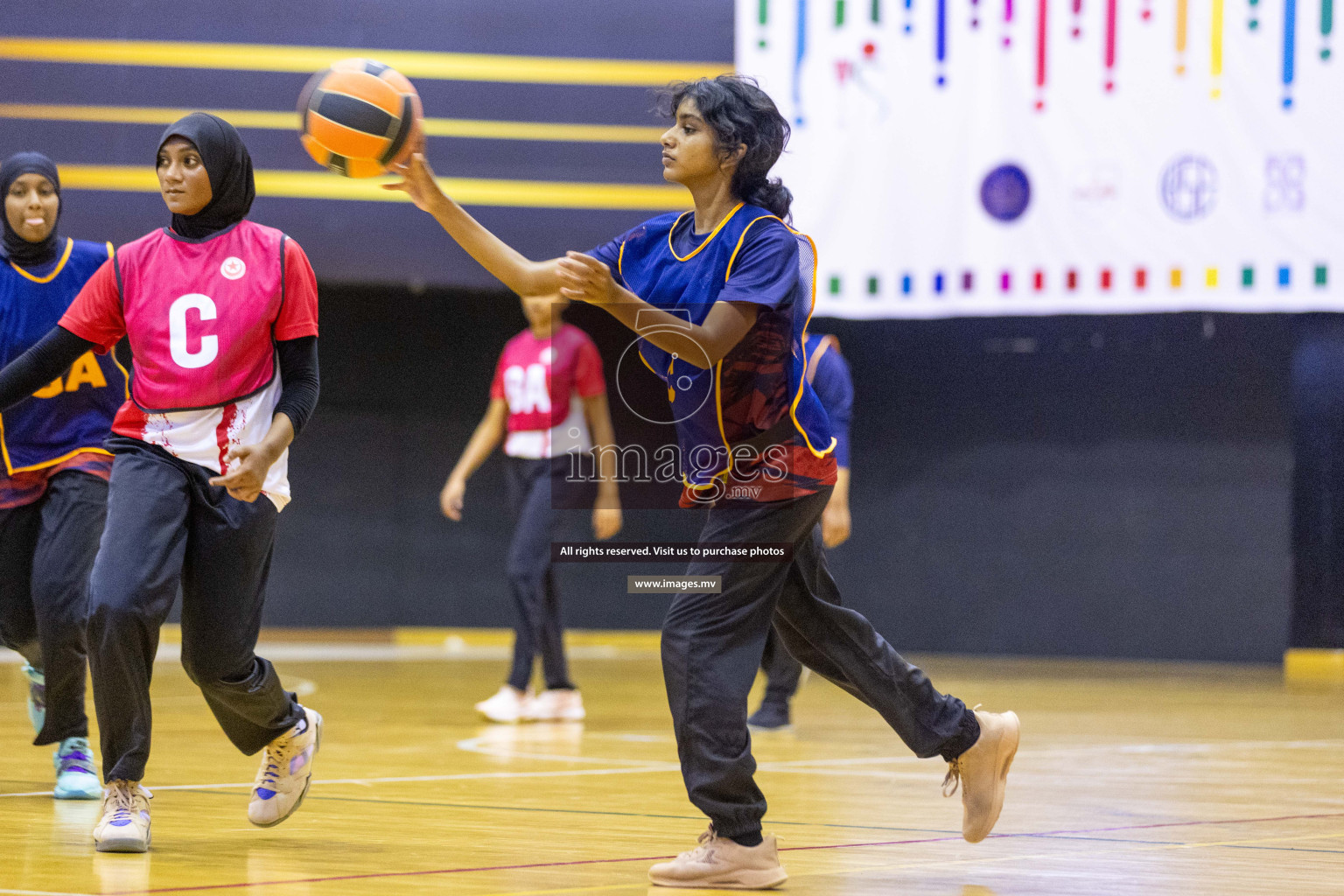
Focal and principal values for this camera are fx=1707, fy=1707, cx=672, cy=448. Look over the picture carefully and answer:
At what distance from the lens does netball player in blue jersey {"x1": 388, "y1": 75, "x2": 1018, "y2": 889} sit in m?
3.53

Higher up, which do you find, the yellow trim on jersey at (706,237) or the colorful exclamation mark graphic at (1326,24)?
the colorful exclamation mark graphic at (1326,24)

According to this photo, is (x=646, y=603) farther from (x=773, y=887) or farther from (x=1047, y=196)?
(x=773, y=887)

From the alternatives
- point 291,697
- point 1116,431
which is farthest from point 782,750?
point 1116,431

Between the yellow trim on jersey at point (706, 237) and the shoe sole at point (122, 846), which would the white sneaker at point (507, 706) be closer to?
the shoe sole at point (122, 846)

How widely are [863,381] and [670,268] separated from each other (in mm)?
9459

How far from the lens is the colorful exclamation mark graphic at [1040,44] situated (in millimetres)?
10734

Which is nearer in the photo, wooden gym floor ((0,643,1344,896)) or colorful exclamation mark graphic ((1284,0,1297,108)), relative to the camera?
wooden gym floor ((0,643,1344,896))

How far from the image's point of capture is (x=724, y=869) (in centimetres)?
350

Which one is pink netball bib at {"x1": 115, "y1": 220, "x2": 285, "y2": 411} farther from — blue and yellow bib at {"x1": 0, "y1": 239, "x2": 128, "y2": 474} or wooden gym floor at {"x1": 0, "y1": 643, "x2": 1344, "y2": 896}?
wooden gym floor at {"x1": 0, "y1": 643, "x2": 1344, "y2": 896}

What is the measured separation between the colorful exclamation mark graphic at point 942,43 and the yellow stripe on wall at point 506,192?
1.82 m

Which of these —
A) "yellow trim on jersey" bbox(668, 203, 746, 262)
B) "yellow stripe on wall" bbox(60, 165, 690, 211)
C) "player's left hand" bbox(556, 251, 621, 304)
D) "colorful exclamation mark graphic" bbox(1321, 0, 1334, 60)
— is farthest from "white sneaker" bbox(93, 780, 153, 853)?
"colorful exclamation mark graphic" bbox(1321, 0, 1334, 60)

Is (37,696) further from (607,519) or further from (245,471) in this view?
(607,519)

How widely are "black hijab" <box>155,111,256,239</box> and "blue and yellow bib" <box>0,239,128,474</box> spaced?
926mm

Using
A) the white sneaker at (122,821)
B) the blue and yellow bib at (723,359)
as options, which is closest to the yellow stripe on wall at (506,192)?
the blue and yellow bib at (723,359)
